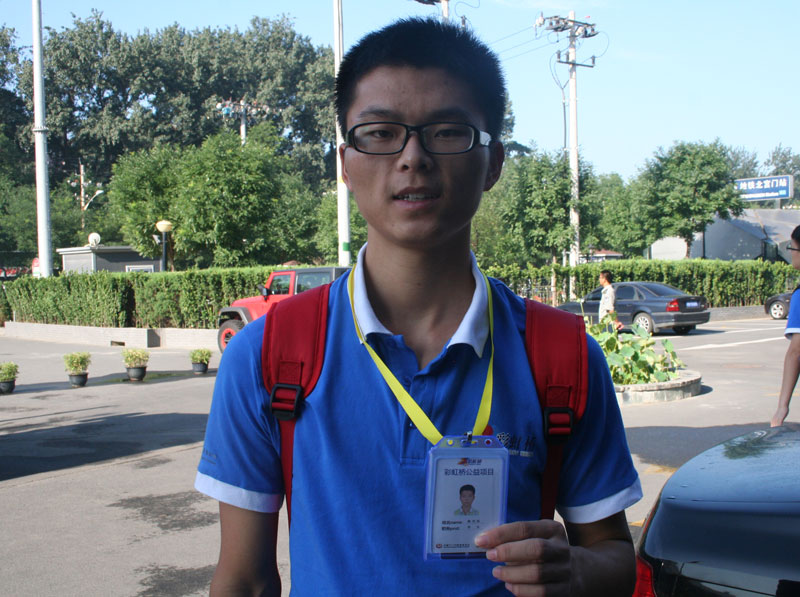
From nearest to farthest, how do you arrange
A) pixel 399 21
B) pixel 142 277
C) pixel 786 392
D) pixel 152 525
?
1. pixel 399 21
2. pixel 786 392
3. pixel 152 525
4. pixel 142 277

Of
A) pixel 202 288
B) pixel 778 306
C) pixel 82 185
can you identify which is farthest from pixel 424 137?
pixel 82 185

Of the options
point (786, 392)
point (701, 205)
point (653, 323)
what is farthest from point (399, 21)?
point (701, 205)

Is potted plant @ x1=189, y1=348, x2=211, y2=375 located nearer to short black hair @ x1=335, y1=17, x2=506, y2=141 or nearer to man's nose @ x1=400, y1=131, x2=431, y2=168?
short black hair @ x1=335, y1=17, x2=506, y2=141

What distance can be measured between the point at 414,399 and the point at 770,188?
196ft

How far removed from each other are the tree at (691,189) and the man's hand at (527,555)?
126ft

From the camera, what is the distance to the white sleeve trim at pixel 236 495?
5.13 ft

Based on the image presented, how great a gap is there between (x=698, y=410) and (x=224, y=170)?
19.7 meters

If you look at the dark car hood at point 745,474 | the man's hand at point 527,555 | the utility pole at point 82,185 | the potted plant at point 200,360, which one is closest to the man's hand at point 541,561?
the man's hand at point 527,555

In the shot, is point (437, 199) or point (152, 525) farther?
point (152, 525)

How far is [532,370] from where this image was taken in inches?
61.0

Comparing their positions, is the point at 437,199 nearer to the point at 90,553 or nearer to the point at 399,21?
the point at 399,21

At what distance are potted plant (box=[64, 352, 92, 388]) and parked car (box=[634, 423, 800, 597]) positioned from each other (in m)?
13.5

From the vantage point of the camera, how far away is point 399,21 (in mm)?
1701

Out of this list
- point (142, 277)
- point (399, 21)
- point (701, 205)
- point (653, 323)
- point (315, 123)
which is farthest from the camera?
point (315, 123)
